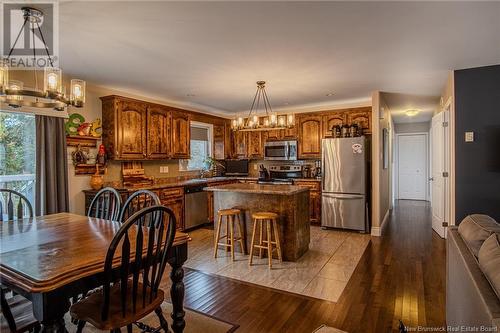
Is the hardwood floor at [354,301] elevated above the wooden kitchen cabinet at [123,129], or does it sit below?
below

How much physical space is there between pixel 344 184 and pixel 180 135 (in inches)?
127

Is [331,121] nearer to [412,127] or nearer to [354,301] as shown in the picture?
[354,301]

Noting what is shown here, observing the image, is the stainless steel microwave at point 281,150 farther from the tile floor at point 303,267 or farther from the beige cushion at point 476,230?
the beige cushion at point 476,230

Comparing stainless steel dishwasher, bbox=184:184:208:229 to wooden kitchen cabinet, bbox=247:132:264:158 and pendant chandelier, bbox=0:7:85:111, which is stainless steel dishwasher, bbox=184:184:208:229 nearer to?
wooden kitchen cabinet, bbox=247:132:264:158

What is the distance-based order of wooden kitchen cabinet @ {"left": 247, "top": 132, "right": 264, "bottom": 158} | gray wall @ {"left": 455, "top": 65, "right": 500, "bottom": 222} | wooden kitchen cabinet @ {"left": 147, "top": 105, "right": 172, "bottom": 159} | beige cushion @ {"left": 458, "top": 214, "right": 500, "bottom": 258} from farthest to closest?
wooden kitchen cabinet @ {"left": 247, "top": 132, "right": 264, "bottom": 158}, wooden kitchen cabinet @ {"left": 147, "top": 105, "right": 172, "bottom": 159}, gray wall @ {"left": 455, "top": 65, "right": 500, "bottom": 222}, beige cushion @ {"left": 458, "top": 214, "right": 500, "bottom": 258}

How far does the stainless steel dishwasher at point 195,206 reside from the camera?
16.4 feet

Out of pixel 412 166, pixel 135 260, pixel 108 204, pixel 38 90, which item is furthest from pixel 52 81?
pixel 412 166

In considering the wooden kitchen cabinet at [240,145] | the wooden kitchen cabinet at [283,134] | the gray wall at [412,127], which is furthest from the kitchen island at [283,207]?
the gray wall at [412,127]

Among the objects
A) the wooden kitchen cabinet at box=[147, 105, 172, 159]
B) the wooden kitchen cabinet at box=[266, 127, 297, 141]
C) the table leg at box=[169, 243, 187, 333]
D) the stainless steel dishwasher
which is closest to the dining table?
the table leg at box=[169, 243, 187, 333]

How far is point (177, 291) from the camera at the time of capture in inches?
70.1

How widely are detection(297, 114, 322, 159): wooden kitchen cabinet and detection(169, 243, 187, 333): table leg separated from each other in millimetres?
4506

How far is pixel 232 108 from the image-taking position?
20.5ft

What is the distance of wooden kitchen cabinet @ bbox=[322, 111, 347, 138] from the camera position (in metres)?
5.55

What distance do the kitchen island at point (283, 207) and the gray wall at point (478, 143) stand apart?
82.7 inches
